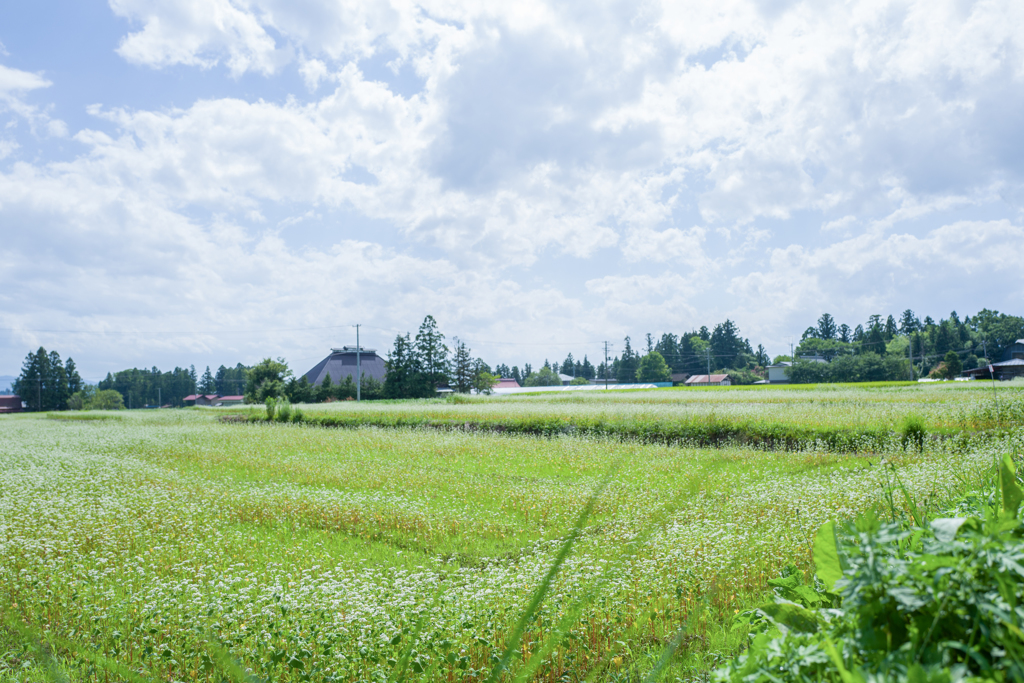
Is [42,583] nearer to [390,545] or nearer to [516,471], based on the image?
[390,545]

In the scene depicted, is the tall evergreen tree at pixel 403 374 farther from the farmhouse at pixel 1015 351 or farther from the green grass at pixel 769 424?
the farmhouse at pixel 1015 351

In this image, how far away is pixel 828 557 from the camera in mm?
1509

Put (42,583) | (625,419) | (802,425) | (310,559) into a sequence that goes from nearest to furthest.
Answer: (42,583) < (310,559) < (802,425) < (625,419)

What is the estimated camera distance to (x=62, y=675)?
3439 mm

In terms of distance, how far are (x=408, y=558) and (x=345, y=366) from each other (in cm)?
8359

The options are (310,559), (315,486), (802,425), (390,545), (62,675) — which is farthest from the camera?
(802,425)

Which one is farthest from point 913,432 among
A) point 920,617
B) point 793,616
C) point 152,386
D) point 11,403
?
point 152,386

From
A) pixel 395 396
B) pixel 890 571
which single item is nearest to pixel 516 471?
pixel 890 571

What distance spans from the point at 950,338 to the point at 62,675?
94.4m

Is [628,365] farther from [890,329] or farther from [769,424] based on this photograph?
[769,424]

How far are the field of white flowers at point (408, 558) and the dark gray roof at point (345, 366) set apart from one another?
72.8 metres

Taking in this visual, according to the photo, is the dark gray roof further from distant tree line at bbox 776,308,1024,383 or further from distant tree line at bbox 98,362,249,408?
distant tree line at bbox 776,308,1024,383

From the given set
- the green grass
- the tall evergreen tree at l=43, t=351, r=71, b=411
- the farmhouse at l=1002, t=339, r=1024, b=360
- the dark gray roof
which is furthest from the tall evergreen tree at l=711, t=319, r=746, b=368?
the tall evergreen tree at l=43, t=351, r=71, b=411

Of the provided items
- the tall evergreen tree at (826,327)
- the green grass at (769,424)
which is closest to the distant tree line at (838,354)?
the tall evergreen tree at (826,327)
